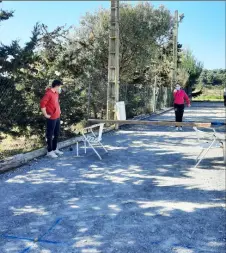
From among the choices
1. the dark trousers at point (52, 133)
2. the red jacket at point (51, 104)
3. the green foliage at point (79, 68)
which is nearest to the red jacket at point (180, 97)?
the green foliage at point (79, 68)

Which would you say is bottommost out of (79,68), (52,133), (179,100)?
(52,133)

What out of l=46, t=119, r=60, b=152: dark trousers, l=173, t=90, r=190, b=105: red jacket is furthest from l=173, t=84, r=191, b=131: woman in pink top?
l=46, t=119, r=60, b=152: dark trousers

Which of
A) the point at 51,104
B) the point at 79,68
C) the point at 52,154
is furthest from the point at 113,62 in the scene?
the point at 52,154

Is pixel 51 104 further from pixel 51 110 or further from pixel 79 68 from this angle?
pixel 79 68

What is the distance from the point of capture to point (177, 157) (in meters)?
8.30

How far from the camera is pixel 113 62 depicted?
13.5 meters

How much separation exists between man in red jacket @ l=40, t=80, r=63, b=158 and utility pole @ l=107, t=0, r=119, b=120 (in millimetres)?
5605

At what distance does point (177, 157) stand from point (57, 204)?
4.13 m

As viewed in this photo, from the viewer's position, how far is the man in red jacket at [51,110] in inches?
306

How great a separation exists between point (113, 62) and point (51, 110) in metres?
6.18

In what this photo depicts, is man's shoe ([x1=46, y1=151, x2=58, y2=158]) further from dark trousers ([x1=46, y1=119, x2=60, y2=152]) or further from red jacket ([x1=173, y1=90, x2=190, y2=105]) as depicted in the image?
red jacket ([x1=173, y1=90, x2=190, y2=105])

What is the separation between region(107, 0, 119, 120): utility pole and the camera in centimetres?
1323

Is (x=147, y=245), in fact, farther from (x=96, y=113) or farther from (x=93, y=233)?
(x=96, y=113)

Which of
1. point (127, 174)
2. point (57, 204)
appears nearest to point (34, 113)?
point (127, 174)
